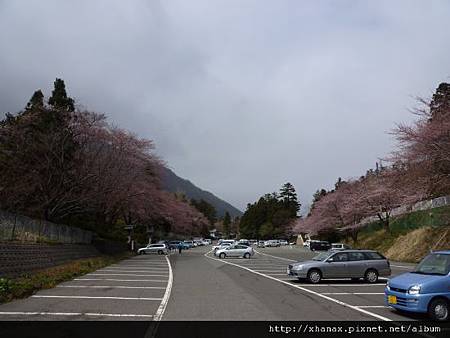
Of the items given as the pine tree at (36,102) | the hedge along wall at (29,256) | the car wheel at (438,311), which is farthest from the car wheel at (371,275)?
the pine tree at (36,102)

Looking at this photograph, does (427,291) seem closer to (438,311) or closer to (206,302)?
(438,311)

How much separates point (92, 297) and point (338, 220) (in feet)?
220

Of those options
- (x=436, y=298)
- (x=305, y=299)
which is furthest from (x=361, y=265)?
(x=436, y=298)

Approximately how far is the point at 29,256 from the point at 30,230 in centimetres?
297

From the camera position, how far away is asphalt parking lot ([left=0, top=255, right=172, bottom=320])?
12.3 meters

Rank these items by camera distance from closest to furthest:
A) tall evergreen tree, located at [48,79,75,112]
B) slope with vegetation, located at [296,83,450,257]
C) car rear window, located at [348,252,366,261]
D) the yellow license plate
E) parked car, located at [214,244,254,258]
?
the yellow license plate < car rear window, located at [348,252,366,261] < slope with vegetation, located at [296,83,450,257] < tall evergreen tree, located at [48,79,75,112] < parked car, located at [214,244,254,258]

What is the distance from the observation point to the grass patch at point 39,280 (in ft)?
52.0

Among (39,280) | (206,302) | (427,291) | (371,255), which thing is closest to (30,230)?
(39,280)

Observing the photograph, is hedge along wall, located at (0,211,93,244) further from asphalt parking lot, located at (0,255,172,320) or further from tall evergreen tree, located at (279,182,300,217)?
tall evergreen tree, located at (279,182,300,217)

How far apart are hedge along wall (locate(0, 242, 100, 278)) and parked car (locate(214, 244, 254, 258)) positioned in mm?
22629

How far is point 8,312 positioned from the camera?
12734 mm

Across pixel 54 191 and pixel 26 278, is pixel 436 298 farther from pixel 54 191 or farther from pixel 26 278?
pixel 54 191

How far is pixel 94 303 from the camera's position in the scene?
14742 mm

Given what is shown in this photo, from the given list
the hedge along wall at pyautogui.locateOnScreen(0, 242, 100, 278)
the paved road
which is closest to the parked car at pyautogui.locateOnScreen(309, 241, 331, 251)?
the hedge along wall at pyautogui.locateOnScreen(0, 242, 100, 278)
